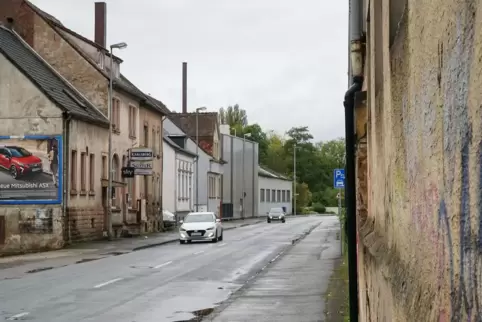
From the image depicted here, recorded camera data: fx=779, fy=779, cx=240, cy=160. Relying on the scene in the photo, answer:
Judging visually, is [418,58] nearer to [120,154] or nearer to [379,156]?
[379,156]

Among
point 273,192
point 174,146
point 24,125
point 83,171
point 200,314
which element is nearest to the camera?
point 200,314

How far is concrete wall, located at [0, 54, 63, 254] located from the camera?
3469 cm

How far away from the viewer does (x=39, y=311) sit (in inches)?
527

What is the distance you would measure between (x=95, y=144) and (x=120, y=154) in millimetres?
4958

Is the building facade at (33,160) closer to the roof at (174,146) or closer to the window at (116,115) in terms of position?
the window at (116,115)

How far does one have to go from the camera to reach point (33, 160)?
118 ft

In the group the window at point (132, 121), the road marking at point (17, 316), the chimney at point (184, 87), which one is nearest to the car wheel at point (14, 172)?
the window at point (132, 121)

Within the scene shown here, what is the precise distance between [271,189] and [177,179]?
51276 mm

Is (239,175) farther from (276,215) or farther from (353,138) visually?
(353,138)

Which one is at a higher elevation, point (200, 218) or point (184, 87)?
point (184, 87)

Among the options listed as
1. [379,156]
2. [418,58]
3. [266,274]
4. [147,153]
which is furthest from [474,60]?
[147,153]

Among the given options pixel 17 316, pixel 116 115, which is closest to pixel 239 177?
pixel 116 115

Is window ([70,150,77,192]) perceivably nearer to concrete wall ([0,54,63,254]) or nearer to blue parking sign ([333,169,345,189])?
concrete wall ([0,54,63,254])

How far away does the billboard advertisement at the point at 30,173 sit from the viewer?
3553 centimetres
